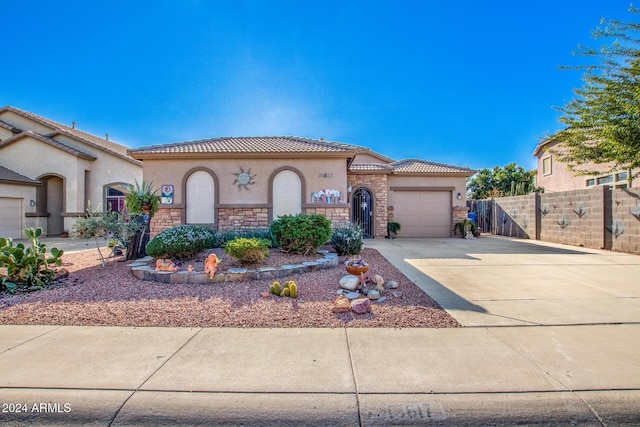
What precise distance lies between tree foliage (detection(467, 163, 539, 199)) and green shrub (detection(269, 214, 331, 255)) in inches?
933

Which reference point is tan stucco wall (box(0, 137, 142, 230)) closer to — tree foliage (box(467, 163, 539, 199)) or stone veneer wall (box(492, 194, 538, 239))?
stone veneer wall (box(492, 194, 538, 239))

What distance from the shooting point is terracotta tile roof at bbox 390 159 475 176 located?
648 inches

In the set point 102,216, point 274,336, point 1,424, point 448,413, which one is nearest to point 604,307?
point 448,413

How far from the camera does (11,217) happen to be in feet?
55.0

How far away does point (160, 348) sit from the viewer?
11.8 ft

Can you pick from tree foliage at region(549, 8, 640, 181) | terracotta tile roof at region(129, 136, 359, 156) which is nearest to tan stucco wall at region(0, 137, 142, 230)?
terracotta tile roof at region(129, 136, 359, 156)

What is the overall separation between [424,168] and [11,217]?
21.8 metres

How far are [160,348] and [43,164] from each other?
2018 cm

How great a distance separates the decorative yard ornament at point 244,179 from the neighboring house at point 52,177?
8039 mm

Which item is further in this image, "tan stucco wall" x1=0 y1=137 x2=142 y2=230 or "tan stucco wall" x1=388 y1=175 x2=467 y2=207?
"tan stucco wall" x1=0 y1=137 x2=142 y2=230

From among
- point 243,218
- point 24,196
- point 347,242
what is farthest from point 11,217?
point 347,242

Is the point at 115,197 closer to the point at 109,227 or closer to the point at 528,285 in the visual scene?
the point at 109,227

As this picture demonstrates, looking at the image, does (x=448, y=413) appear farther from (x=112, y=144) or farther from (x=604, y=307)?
(x=112, y=144)

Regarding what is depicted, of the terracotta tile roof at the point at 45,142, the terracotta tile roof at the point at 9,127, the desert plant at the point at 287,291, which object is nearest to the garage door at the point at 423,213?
the desert plant at the point at 287,291
